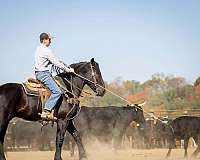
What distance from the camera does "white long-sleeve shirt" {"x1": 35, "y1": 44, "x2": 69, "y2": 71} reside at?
11.6 metres

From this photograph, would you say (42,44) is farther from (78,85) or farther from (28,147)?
(28,147)

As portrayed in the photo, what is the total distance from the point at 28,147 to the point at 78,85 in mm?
17529

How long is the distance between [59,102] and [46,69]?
2.74ft

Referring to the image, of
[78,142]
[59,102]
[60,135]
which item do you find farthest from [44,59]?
[78,142]

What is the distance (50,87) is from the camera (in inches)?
452

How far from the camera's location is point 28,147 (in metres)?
29.0

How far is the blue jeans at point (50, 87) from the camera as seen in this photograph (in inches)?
449

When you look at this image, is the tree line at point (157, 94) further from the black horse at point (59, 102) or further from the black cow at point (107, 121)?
the black horse at point (59, 102)

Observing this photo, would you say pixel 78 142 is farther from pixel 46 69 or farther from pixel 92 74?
pixel 46 69

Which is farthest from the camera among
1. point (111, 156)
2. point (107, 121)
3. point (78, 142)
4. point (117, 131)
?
point (107, 121)

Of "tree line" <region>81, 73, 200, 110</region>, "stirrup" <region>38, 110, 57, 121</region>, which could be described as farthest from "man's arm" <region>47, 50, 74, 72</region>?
"tree line" <region>81, 73, 200, 110</region>

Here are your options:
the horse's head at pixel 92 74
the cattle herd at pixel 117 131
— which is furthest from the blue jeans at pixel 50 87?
the cattle herd at pixel 117 131

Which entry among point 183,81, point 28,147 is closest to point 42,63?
point 28,147

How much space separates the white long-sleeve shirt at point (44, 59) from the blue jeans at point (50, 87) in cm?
14
